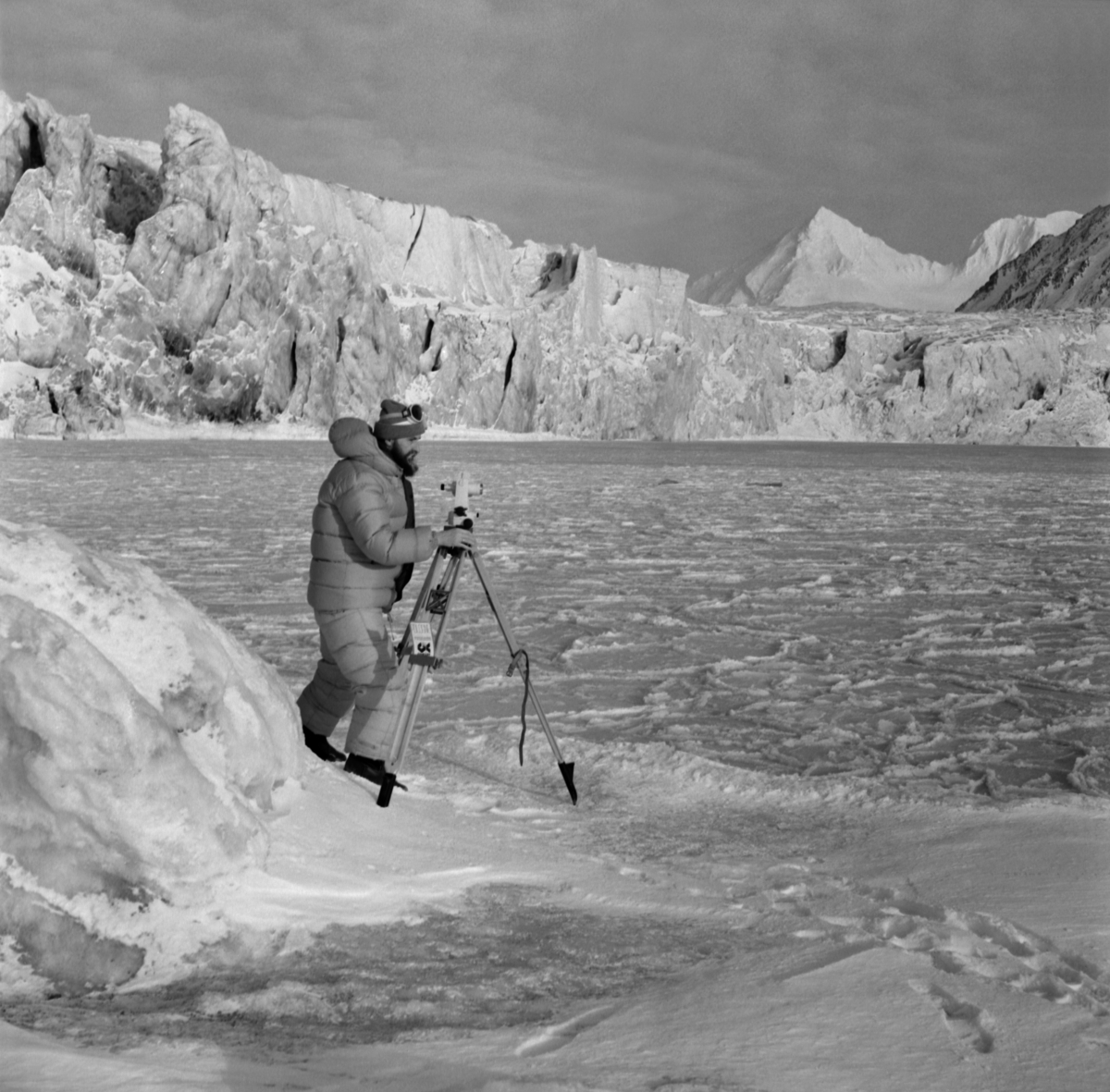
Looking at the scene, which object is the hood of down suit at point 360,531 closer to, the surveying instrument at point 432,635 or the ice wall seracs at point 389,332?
the surveying instrument at point 432,635

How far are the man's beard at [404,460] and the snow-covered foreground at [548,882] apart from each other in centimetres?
100

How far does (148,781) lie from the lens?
3379 millimetres

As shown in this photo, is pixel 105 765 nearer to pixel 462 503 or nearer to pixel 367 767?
pixel 367 767

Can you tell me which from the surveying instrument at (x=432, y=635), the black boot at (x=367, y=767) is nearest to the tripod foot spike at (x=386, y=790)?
the surveying instrument at (x=432, y=635)

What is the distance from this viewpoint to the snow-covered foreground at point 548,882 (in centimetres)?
261

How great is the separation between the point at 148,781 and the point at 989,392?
116 metres

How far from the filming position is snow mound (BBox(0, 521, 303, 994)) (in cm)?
302

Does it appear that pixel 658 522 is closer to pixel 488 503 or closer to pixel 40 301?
pixel 488 503

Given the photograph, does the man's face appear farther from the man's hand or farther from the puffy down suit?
the man's hand

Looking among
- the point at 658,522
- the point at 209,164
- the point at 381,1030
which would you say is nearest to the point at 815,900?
the point at 381,1030

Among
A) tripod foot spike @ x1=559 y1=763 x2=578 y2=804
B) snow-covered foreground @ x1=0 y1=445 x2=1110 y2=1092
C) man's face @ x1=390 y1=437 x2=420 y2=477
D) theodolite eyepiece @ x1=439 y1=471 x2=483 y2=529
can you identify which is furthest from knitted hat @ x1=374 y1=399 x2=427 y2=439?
tripod foot spike @ x1=559 y1=763 x2=578 y2=804

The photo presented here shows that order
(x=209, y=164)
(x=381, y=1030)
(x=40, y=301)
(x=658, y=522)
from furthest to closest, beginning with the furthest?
(x=209, y=164), (x=40, y=301), (x=658, y=522), (x=381, y=1030)

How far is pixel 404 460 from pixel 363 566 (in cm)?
47

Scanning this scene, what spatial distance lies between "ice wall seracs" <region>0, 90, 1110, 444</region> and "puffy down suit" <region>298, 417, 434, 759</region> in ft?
220
